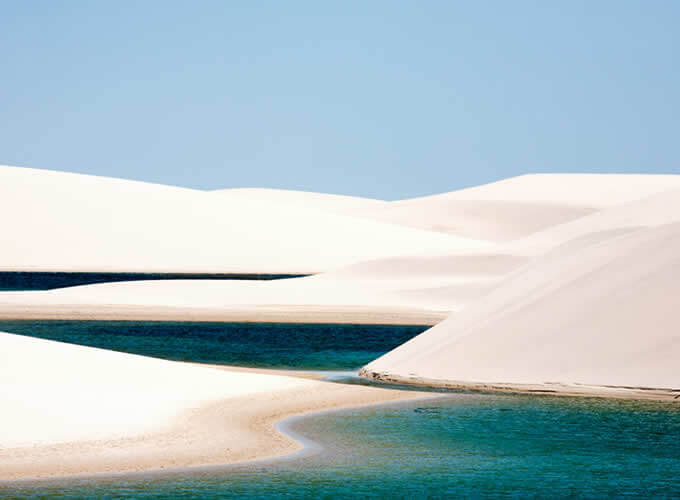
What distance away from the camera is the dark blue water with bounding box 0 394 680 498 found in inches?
587

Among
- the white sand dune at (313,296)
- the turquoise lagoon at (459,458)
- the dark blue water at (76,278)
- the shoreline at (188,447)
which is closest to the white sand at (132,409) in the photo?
the shoreline at (188,447)

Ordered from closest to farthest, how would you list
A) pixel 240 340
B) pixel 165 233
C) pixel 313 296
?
pixel 240 340
pixel 313 296
pixel 165 233

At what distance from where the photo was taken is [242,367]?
29.5 metres

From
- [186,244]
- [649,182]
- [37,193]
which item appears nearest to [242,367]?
[186,244]

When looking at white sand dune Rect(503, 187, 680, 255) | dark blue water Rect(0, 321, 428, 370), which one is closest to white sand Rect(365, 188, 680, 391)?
dark blue water Rect(0, 321, 428, 370)

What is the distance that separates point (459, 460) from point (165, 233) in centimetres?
10032

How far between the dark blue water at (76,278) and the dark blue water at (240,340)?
32999 millimetres

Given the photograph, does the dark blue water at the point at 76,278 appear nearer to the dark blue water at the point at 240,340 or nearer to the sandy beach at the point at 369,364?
the sandy beach at the point at 369,364

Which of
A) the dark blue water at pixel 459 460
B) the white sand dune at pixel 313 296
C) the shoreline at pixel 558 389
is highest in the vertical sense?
the white sand dune at pixel 313 296

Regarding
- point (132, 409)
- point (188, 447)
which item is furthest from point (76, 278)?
point (188, 447)

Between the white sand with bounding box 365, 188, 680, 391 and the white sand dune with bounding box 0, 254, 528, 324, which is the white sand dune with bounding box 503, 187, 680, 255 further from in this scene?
the white sand with bounding box 365, 188, 680, 391

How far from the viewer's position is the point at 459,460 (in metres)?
17.0

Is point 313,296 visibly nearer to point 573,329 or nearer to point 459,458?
point 573,329

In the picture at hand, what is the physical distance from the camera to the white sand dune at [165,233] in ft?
355
